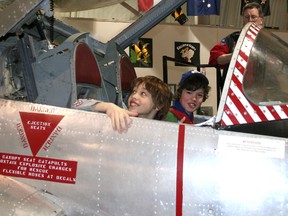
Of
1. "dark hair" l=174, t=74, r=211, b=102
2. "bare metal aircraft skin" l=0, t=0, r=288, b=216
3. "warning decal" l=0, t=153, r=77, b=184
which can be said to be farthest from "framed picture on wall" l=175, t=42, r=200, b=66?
"warning decal" l=0, t=153, r=77, b=184

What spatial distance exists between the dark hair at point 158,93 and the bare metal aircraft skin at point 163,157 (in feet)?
1.26

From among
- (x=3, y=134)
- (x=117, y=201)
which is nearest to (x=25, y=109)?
(x=3, y=134)

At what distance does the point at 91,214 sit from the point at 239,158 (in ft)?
2.88

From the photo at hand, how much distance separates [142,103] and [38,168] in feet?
2.56

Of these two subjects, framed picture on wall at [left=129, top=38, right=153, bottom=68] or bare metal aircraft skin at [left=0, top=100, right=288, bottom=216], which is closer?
bare metal aircraft skin at [left=0, top=100, right=288, bottom=216]

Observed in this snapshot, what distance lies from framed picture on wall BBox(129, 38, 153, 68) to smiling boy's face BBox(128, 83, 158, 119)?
191 inches

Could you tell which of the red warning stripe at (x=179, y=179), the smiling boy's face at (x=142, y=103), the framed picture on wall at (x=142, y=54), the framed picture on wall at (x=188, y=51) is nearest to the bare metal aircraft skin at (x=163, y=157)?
the red warning stripe at (x=179, y=179)

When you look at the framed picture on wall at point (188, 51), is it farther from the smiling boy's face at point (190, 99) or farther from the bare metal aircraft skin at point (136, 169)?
the bare metal aircraft skin at point (136, 169)

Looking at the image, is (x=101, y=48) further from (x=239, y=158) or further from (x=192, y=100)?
(x=239, y=158)

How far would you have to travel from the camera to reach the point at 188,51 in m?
8.19

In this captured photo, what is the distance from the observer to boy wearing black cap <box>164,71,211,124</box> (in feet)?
10.7

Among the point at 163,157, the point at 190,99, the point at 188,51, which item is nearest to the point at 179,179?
the point at 163,157

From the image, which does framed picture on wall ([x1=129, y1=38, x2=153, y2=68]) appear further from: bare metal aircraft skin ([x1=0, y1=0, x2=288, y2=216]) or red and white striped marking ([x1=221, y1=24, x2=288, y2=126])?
red and white striped marking ([x1=221, y1=24, x2=288, y2=126])

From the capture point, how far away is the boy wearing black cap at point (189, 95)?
3.28 m
